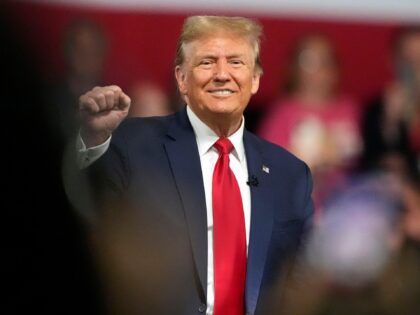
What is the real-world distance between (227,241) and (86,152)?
208 mm

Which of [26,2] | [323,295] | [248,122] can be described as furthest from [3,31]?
[323,295]

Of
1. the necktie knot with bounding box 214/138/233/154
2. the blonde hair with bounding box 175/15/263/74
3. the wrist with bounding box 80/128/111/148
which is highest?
the blonde hair with bounding box 175/15/263/74

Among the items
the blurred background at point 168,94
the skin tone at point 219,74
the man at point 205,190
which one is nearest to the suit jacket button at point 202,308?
the man at point 205,190

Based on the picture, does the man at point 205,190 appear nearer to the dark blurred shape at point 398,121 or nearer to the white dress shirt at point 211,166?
the white dress shirt at point 211,166

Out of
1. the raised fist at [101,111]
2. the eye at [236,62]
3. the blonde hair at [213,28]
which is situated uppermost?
the blonde hair at [213,28]

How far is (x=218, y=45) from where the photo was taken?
1002 millimetres

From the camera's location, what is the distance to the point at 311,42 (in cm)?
111

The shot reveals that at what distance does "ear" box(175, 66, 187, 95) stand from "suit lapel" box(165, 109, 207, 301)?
4cm

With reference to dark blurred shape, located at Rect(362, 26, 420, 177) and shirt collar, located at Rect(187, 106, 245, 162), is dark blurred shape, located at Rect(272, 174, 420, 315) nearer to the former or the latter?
dark blurred shape, located at Rect(362, 26, 420, 177)

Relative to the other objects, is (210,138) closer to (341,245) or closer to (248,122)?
(248,122)

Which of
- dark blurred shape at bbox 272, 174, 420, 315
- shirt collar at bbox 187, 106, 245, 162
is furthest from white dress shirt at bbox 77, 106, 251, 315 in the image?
dark blurred shape at bbox 272, 174, 420, 315

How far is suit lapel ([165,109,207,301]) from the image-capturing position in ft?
3.32

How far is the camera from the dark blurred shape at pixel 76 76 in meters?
0.92

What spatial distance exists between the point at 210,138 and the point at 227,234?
119mm
